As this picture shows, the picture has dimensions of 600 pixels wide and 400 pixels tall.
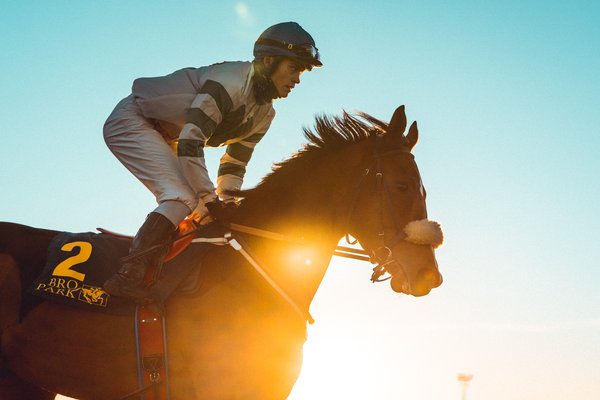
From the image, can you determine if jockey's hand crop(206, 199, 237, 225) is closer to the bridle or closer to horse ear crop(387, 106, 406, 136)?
the bridle

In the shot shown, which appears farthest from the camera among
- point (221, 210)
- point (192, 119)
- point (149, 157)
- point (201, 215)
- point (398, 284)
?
point (149, 157)

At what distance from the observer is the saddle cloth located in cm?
487

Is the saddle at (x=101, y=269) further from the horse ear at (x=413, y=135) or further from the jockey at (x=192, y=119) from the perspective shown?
the horse ear at (x=413, y=135)

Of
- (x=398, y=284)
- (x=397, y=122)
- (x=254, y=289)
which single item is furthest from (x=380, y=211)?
(x=254, y=289)

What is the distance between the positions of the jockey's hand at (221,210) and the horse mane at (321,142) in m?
0.39

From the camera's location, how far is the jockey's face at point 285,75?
Answer: 575 cm

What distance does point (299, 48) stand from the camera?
5715 mm

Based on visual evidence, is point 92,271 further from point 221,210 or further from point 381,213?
point 381,213

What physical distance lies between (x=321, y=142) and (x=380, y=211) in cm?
114

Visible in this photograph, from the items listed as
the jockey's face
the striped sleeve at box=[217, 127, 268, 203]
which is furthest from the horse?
A: the striped sleeve at box=[217, 127, 268, 203]

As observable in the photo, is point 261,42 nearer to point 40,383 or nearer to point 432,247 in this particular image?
point 432,247

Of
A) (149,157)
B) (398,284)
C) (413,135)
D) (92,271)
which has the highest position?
(413,135)

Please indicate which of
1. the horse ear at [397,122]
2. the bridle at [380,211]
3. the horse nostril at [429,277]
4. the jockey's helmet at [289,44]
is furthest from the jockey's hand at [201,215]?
the horse nostril at [429,277]

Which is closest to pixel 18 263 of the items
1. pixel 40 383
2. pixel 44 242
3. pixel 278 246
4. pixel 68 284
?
pixel 44 242
